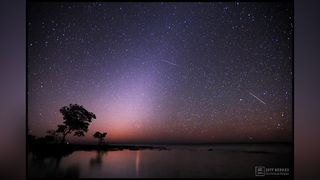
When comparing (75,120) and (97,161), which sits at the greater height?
(75,120)

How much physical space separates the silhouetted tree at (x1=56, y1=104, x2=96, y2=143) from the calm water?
0.52 ft

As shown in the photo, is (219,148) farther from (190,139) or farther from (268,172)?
(268,172)

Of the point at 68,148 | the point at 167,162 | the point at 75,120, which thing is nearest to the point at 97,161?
the point at 68,148

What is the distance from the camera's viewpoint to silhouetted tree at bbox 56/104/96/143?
8.30 feet

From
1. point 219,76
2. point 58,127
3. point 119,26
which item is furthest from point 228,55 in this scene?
point 58,127

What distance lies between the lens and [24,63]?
2.63 meters

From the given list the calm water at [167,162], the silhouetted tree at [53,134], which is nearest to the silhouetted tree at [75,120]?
the silhouetted tree at [53,134]

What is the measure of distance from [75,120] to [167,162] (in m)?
0.72

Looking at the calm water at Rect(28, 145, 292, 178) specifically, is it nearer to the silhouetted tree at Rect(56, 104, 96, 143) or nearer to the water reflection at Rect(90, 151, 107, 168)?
the water reflection at Rect(90, 151, 107, 168)

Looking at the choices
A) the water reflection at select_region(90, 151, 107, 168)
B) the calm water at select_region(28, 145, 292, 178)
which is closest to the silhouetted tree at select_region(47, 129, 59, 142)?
the calm water at select_region(28, 145, 292, 178)

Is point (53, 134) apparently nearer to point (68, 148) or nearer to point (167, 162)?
point (68, 148)

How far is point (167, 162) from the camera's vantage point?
2555 mm

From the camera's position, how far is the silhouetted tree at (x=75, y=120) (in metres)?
2.53

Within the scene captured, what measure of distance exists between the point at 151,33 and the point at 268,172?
1291 mm
